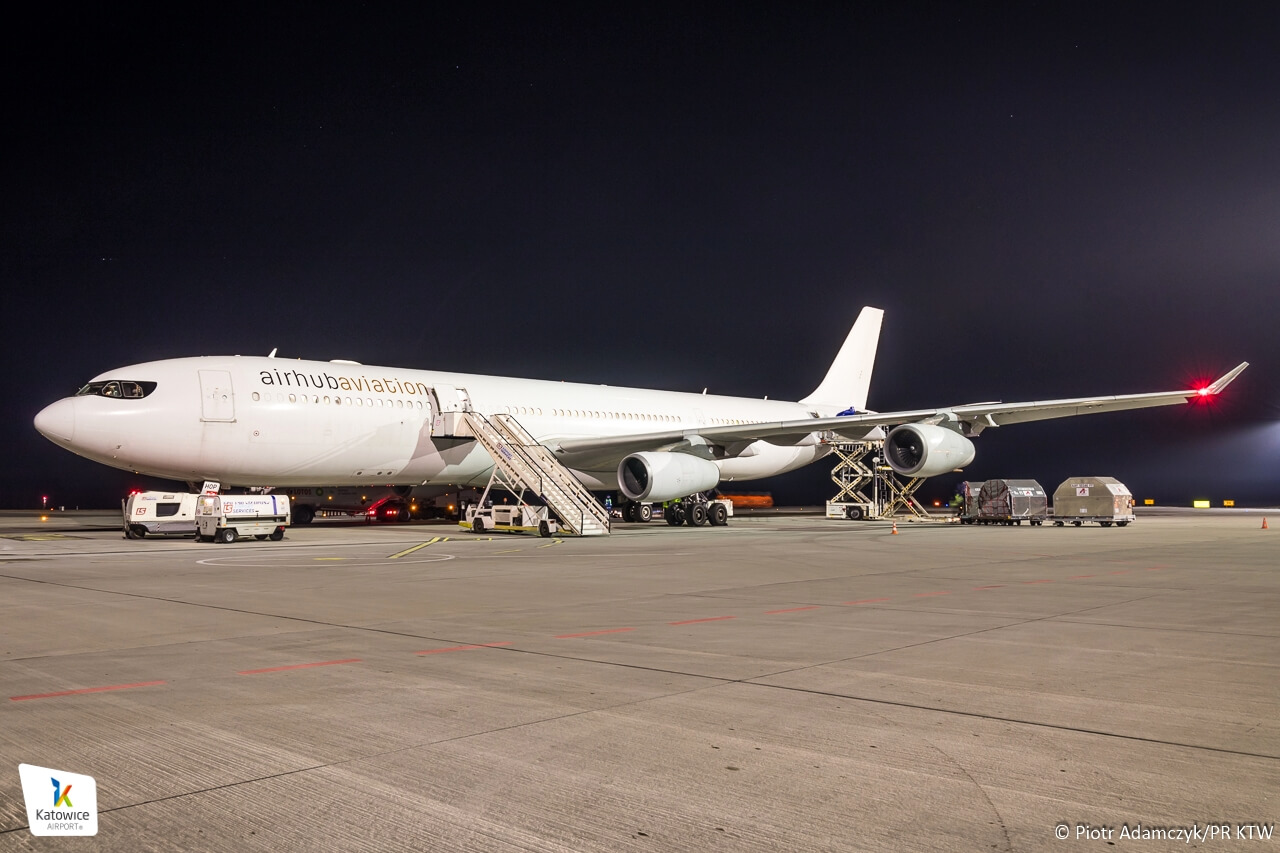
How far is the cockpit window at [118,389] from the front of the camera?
64.3 ft

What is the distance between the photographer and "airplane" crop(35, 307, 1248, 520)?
19.7m

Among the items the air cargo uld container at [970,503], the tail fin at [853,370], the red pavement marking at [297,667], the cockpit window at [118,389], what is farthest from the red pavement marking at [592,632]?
the tail fin at [853,370]

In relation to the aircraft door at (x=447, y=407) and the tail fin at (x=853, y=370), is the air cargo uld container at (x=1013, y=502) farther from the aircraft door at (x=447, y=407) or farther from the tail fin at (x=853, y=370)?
the aircraft door at (x=447, y=407)

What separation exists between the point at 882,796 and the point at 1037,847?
0.61 metres

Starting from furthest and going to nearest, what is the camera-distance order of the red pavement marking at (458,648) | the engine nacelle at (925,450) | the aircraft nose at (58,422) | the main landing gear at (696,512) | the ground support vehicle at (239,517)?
the main landing gear at (696,512) → the engine nacelle at (925,450) → the ground support vehicle at (239,517) → the aircraft nose at (58,422) → the red pavement marking at (458,648)

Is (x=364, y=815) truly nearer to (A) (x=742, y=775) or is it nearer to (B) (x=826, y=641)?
(A) (x=742, y=775)

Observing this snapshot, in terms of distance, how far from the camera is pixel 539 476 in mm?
21859

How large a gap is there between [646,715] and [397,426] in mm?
19127

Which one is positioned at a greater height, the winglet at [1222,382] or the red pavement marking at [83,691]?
the winglet at [1222,382]

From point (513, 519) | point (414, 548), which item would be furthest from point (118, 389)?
point (513, 519)

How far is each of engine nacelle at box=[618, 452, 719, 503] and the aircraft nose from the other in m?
12.1

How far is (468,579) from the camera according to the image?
11883 millimetres

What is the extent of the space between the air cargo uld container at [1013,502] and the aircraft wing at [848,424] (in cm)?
445

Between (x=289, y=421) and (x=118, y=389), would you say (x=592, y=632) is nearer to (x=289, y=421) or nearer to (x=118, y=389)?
(x=289, y=421)
